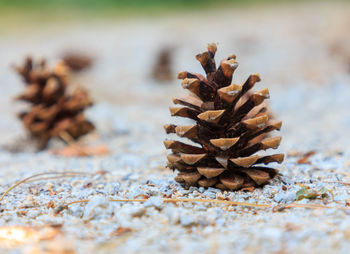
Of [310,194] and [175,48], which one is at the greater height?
[175,48]

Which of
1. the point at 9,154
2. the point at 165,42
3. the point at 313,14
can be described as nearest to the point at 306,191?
the point at 9,154

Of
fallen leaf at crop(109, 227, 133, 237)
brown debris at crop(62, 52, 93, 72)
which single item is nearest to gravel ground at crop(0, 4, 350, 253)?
fallen leaf at crop(109, 227, 133, 237)

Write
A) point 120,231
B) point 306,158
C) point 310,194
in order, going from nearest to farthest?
1. point 120,231
2. point 310,194
3. point 306,158

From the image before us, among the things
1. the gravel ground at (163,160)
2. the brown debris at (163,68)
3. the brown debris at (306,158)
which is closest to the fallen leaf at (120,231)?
the gravel ground at (163,160)

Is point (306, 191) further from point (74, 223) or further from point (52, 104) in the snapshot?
point (52, 104)

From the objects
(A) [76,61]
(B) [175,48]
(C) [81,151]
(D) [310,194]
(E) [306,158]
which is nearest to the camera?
(D) [310,194]

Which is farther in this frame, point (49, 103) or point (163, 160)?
point (49, 103)

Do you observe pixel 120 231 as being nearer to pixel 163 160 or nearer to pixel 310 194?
pixel 310 194

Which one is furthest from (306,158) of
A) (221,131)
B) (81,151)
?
(81,151)
